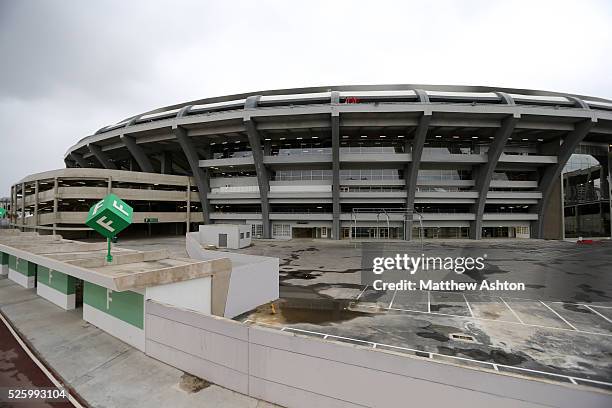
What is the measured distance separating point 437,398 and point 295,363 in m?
2.45

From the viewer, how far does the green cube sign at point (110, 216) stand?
326 inches

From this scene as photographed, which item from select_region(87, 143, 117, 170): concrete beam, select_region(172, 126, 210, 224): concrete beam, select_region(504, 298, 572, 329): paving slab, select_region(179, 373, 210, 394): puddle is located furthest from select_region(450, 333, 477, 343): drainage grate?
select_region(87, 143, 117, 170): concrete beam

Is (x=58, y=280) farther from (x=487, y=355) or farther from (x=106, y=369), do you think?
(x=487, y=355)

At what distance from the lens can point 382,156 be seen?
3784 centimetres

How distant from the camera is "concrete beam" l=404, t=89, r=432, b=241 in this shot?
34.4m

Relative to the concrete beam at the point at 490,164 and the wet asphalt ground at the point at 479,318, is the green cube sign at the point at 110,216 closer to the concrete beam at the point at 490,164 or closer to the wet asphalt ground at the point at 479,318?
the wet asphalt ground at the point at 479,318

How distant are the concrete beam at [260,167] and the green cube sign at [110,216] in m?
29.4

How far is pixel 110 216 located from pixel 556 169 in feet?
172

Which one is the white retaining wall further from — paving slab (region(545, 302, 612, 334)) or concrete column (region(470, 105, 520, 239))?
concrete column (region(470, 105, 520, 239))

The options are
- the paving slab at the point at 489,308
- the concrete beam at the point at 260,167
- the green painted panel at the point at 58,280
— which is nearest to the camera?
the green painted panel at the point at 58,280

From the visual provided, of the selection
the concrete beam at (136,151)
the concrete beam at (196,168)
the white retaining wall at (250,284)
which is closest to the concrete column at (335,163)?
the concrete beam at (196,168)

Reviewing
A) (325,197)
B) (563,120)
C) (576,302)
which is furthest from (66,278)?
(563,120)

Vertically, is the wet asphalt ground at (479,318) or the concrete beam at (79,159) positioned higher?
the concrete beam at (79,159)

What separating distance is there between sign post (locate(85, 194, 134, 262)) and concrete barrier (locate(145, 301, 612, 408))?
3355 millimetres
